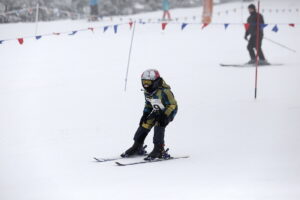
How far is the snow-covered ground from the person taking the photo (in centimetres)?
734

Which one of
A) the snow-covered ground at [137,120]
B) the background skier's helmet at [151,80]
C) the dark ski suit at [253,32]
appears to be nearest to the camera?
the snow-covered ground at [137,120]

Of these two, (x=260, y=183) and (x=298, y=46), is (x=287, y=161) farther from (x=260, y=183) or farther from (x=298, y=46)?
(x=298, y=46)

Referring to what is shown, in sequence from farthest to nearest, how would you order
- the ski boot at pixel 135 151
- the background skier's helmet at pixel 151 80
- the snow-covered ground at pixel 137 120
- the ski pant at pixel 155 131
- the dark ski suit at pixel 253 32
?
the dark ski suit at pixel 253 32 → the ski boot at pixel 135 151 → the ski pant at pixel 155 131 → the background skier's helmet at pixel 151 80 → the snow-covered ground at pixel 137 120

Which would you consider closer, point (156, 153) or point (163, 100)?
point (163, 100)

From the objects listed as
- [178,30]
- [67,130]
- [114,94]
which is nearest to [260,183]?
[67,130]

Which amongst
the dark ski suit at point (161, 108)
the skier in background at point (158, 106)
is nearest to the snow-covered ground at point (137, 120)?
the skier in background at point (158, 106)

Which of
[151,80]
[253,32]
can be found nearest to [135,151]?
[151,80]

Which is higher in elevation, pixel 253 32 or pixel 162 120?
Answer: pixel 253 32

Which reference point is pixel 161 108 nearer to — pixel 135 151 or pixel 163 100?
pixel 163 100

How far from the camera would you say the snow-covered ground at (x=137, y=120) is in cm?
734

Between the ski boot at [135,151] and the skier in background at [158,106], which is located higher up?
the skier in background at [158,106]

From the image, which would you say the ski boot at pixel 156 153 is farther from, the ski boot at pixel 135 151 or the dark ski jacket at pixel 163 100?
the dark ski jacket at pixel 163 100

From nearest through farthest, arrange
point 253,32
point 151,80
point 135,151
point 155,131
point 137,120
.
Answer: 1. point 151,80
2. point 155,131
3. point 135,151
4. point 137,120
5. point 253,32

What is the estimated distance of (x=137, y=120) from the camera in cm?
1188
